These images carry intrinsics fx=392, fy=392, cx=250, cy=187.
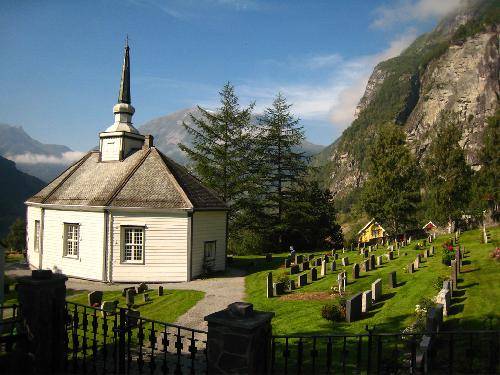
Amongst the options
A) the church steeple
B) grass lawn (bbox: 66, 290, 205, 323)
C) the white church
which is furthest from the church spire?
grass lawn (bbox: 66, 290, 205, 323)

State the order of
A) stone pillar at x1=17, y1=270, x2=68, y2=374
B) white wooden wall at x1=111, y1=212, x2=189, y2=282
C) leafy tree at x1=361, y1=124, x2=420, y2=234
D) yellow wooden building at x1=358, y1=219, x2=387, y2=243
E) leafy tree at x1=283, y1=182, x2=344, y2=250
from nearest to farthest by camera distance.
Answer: stone pillar at x1=17, y1=270, x2=68, y2=374
white wooden wall at x1=111, y1=212, x2=189, y2=282
leafy tree at x1=361, y1=124, x2=420, y2=234
leafy tree at x1=283, y1=182, x2=344, y2=250
yellow wooden building at x1=358, y1=219, x2=387, y2=243

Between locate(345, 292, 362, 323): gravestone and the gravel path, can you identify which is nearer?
locate(345, 292, 362, 323): gravestone

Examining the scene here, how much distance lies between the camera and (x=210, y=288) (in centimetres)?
2108

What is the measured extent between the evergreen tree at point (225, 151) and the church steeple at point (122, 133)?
9.62 metres

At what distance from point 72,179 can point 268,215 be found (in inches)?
779

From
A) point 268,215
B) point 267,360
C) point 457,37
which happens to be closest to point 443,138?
point 268,215

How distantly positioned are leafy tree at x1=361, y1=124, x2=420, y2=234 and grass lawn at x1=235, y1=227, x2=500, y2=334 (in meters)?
14.7

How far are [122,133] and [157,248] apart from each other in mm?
9464

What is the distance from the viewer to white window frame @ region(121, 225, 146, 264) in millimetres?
23109

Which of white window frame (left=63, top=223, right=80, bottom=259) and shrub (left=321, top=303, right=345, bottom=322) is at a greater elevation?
white window frame (left=63, top=223, right=80, bottom=259)

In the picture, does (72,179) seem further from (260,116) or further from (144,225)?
(260,116)

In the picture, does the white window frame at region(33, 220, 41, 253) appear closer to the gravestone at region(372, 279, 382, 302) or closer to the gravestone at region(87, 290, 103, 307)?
the gravestone at region(87, 290, 103, 307)

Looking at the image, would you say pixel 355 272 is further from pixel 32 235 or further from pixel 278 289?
pixel 32 235

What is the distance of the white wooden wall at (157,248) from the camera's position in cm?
2295
